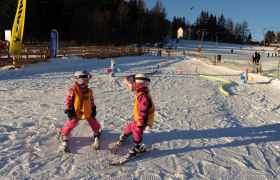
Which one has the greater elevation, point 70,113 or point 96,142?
point 70,113

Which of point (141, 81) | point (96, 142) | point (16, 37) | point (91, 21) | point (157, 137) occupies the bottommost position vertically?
point (157, 137)

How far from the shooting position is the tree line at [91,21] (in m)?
53.5

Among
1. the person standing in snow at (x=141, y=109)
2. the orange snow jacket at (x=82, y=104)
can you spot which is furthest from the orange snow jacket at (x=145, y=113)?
the orange snow jacket at (x=82, y=104)

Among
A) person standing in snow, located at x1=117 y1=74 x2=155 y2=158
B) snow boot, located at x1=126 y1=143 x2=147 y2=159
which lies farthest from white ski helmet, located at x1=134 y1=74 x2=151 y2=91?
snow boot, located at x1=126 y1=143 x2=147 y2=159

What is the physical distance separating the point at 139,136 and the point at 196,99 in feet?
23.5

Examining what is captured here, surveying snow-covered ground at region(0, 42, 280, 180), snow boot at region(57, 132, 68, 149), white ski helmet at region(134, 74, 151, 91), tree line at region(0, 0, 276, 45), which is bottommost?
snow-covered ground at region(0, 42, 280, 180)

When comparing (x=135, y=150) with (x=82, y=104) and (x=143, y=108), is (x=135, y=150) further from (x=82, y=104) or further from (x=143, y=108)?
(x=82, y=104)

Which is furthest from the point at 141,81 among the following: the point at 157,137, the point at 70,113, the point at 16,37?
the point at 16,37

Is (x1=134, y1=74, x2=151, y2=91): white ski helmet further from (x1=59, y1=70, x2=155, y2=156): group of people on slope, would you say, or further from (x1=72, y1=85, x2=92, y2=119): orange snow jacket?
(x1=72, y1=85, x2=92, y2=119): orange snow jacket

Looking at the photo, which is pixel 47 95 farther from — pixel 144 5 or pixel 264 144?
pixel 144 5

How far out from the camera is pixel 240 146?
6.84 m

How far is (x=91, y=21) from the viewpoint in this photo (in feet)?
218

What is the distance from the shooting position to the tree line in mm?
53531

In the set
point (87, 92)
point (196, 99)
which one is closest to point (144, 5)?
point (196, 99)
